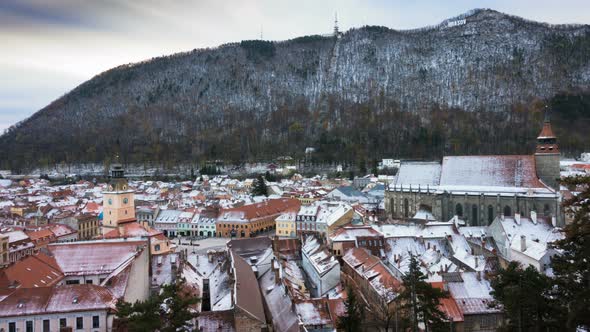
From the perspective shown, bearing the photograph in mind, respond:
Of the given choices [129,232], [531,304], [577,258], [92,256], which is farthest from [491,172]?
[92,256]

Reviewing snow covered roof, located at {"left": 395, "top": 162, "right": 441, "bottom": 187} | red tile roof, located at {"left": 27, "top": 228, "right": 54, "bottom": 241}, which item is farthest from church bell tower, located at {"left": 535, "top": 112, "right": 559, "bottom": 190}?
red tile roof, located at {"left": 27, "top": 228, "right": 54, "bottom": 241}

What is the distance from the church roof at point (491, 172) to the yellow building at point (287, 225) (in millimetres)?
20905

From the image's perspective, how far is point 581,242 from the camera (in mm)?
17578

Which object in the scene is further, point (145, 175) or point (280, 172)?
point (145, 175)

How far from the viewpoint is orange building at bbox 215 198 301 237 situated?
250 feet

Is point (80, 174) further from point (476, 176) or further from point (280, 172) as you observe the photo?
point (476, 176)

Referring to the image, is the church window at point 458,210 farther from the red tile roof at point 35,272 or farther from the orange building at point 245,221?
the red tile roof at point 35,272

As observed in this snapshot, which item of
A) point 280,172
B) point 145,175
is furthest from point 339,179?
point 145,175

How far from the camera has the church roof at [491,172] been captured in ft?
206

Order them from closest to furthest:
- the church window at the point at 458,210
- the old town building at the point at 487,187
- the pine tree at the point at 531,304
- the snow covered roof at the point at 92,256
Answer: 1. the pine tree at the point at 531,304
2. the snow covered roof at the point at 92,256
3. the old town building at the point at 487,187
4. the church window at the point at 458,210

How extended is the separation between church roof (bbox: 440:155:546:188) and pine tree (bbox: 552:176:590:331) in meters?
46.8

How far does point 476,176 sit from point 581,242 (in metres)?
51.0

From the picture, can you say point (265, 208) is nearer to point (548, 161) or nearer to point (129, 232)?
point (129, 232)

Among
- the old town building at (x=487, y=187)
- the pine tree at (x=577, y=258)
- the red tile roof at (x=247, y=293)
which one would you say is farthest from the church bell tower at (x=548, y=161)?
the pine tree at (x=577, y=258)
